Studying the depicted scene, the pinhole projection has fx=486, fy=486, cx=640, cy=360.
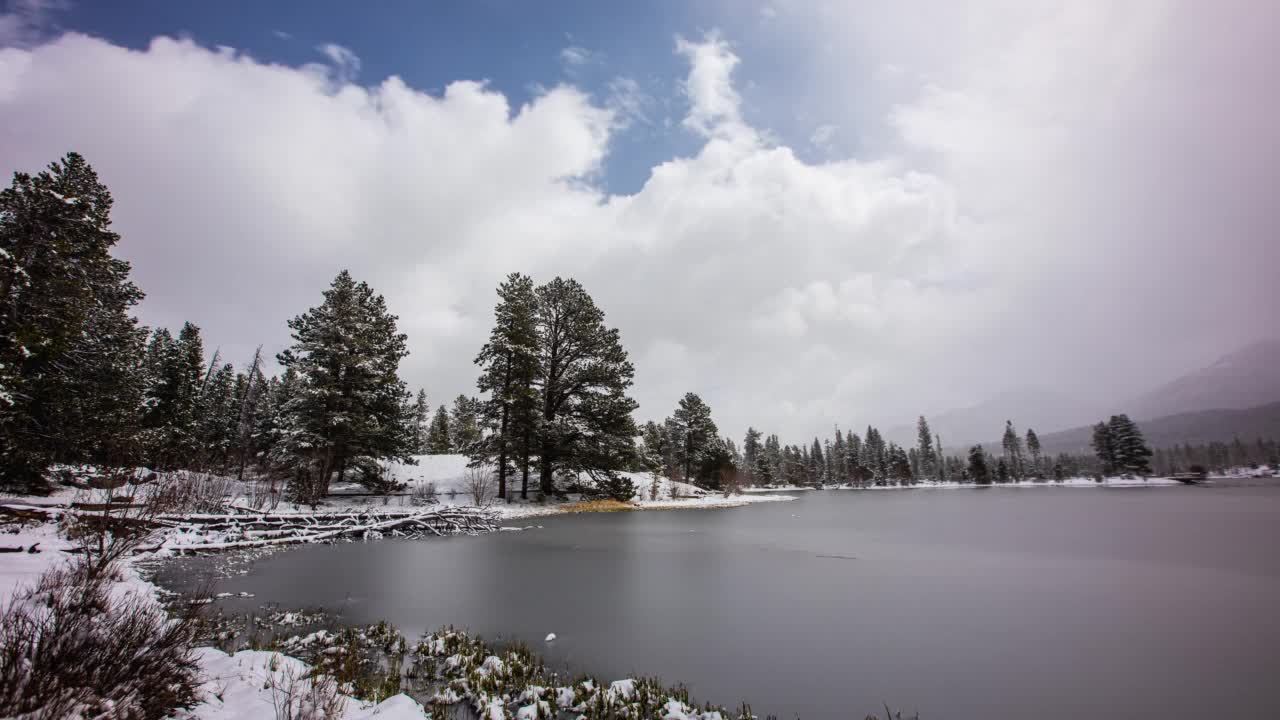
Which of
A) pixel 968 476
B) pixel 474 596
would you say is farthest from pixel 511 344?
pixel 968 476

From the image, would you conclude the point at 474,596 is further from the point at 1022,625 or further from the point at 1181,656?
the point at 1181,656

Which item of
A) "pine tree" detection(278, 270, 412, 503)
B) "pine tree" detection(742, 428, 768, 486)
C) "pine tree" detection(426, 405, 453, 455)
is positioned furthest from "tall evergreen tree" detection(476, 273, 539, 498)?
"pine tree" detection(742, 428, 768, 486)

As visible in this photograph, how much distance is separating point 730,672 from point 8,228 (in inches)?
998

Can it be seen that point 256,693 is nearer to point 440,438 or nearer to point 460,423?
point 440,438

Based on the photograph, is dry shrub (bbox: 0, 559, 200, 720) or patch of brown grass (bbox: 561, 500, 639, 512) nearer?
dry shrub (bbox: 0, 559, 200, 720)

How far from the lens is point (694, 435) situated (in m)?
59.2

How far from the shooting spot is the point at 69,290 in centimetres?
1521

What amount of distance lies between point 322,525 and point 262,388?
52.5 metres

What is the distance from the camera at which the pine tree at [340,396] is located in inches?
947

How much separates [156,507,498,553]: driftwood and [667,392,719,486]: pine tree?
3938 cm

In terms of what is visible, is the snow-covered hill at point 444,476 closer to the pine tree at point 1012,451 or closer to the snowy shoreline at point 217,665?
the snowy shoreline at point 217,665

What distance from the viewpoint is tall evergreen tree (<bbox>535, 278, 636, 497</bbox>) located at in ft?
99.2

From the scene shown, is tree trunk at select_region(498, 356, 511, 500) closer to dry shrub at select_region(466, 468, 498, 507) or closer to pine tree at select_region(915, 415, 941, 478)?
dry shrub at select_region(466, 468, 498, 507)

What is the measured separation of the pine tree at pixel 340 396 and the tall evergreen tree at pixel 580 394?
345 inches
